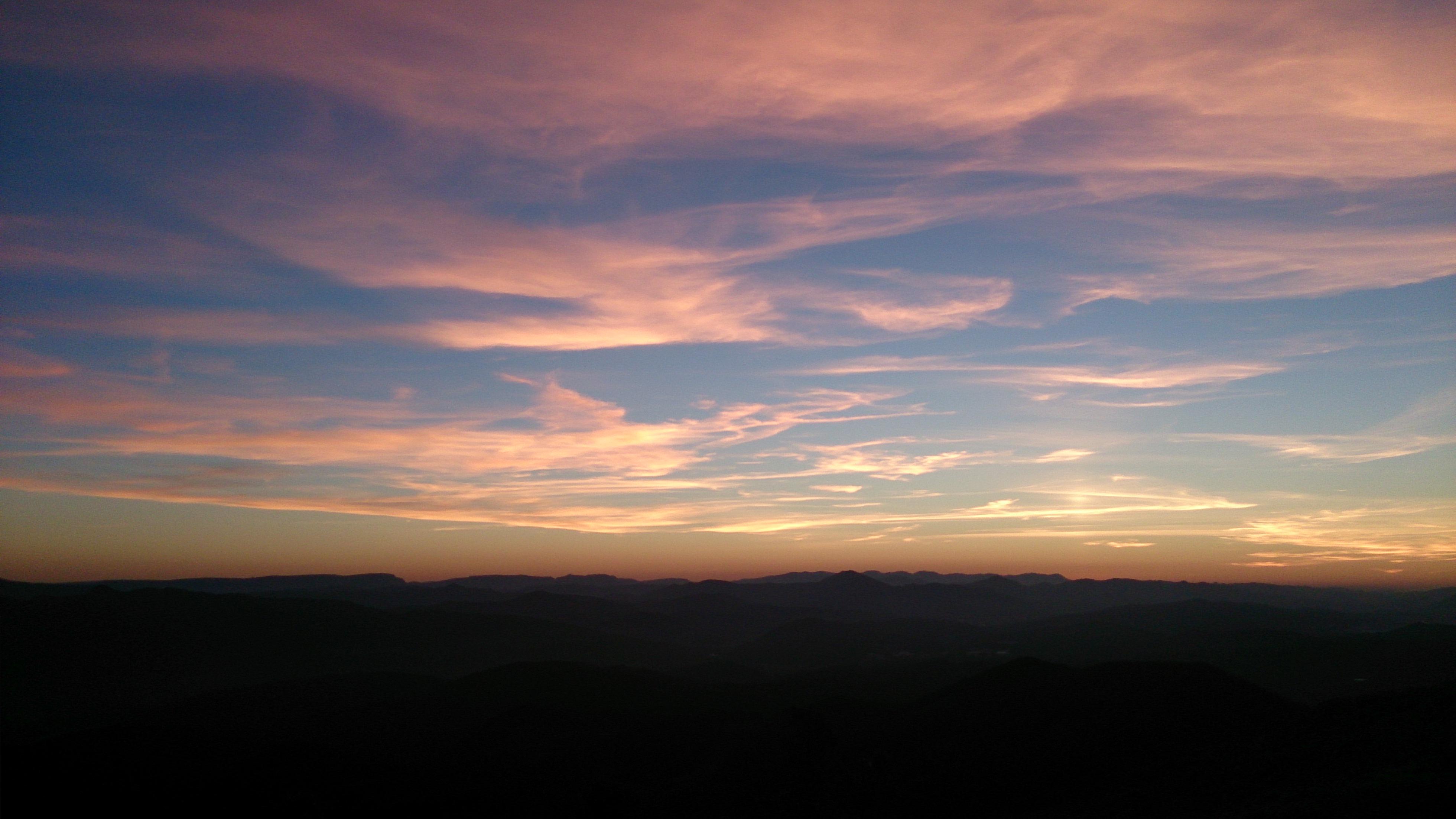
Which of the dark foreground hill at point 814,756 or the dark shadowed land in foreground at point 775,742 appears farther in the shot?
the dark shadowed land in foreground at point 775,742

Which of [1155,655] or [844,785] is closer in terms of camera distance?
[844,785]

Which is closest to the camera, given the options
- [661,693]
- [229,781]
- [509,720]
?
[229,781]

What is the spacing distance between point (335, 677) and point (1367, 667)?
193401 mm

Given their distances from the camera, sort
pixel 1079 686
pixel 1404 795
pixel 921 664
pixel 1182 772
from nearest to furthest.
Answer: pixel 1404 795 < pixel 1182 772 < pixel 1079 686 < pixel 921 664

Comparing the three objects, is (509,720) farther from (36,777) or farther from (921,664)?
(921,664)

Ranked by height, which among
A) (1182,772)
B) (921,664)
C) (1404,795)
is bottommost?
(921,664)

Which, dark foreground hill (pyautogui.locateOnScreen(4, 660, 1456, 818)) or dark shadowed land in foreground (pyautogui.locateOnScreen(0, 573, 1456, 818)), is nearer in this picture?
dark foreground hill (pyautogui.locateOnScreen(4, 660, 1456, 818))

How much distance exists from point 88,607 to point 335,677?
81458 millimetres

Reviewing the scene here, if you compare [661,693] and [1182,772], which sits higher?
[1182,772]

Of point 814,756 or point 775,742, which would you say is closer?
point 814,756

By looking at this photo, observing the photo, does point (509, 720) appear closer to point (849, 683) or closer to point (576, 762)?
point (576, 762)

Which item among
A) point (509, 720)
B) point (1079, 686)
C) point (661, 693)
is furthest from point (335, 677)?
point (1079, 686)

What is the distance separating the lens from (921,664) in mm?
164875

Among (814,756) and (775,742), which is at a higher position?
(814,756)
